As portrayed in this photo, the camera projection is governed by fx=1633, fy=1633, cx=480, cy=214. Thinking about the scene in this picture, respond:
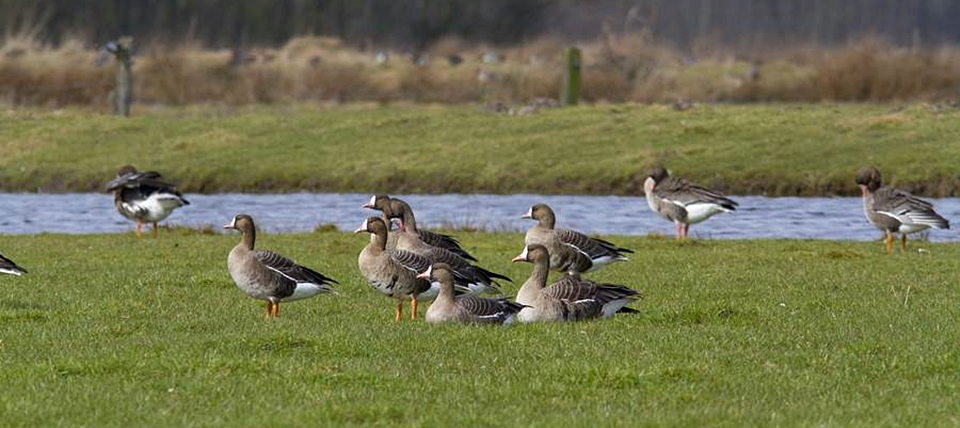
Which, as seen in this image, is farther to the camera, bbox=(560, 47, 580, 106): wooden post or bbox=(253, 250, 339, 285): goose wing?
bbox=(560, 47, 580, 106): wooden post

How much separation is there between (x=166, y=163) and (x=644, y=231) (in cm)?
1644

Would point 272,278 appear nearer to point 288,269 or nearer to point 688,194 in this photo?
point 288,269

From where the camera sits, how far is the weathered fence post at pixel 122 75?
49.2 meters

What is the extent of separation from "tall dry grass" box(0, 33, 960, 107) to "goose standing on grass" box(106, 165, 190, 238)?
1034 inches

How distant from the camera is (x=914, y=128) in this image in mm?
41750

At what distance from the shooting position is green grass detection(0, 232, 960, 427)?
39.0ft

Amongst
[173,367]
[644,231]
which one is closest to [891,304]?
[173,367]

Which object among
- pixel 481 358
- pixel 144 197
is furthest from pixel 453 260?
pixel 144 197

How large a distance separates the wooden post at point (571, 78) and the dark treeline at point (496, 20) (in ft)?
53.8

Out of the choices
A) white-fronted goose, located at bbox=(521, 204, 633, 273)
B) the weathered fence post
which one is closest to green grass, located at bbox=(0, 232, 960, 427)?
white-fronted goose, located at bbox=(521, 204, 633, 273)

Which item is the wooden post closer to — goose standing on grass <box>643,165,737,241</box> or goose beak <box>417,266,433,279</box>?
goose standing on grass <box>643,165,737,241</box>

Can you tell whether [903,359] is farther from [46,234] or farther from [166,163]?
[166,163]

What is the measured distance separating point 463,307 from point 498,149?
91.3 ft

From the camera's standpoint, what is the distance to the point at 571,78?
50.4 m
